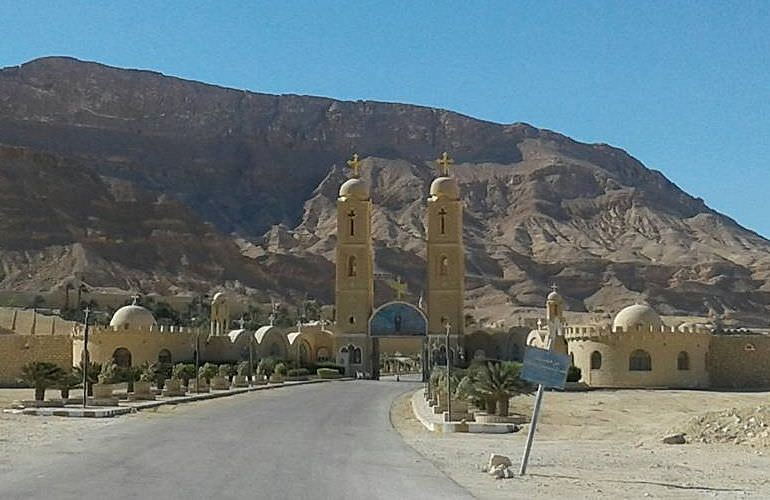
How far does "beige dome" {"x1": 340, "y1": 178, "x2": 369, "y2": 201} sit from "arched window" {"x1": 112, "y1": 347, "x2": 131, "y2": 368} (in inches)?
732

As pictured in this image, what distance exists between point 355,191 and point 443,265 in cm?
708

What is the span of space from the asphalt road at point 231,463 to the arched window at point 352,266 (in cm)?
3670

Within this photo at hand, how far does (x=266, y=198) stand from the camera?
167500 mm

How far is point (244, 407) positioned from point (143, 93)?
6243 inches

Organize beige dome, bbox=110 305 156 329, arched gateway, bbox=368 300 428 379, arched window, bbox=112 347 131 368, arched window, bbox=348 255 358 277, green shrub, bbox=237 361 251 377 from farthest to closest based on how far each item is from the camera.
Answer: arched window, bbox=348 255 358 277 < arched gateway, bbox=368 300 428 379 < green shrub, bbox=237 361 251 377 < beige dome, bbox=110 305 156 329 < arched window, bbox=112 347 131 368

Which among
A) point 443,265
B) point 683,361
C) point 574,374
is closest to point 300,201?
point 443,265

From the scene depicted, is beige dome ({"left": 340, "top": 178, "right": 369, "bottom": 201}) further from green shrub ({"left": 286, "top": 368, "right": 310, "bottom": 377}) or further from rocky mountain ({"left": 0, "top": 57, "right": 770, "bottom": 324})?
rocky mountain ({"left": 0, "top": 57, "right": 770, "bottom": 324})

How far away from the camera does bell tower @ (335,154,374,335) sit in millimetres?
64125

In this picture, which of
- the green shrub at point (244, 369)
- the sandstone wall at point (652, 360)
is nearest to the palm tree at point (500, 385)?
the sandstone wall at point (652, 360)

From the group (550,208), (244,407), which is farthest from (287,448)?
(550,208)

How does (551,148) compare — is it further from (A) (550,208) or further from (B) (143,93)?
(B) (143,93)

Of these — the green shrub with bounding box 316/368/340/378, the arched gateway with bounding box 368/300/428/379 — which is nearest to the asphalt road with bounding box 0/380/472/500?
the green shrub with bounding box 316/368/340/378

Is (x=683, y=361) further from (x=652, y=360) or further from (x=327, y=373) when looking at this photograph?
(x=327, y=373)

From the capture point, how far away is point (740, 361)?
5088 cm
